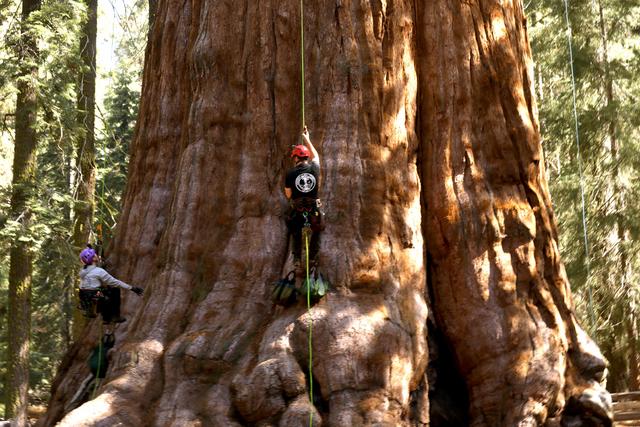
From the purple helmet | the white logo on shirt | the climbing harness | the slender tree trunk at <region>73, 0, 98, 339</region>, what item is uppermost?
the slender tree trunk at <region>73, 0, 98, 339</region>

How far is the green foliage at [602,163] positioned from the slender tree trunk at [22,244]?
12.2 m

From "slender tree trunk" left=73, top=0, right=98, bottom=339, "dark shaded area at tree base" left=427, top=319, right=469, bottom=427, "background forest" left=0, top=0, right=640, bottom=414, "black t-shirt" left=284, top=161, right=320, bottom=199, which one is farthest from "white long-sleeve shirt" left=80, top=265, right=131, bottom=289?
"slender tree trunk" left=73, top=0, right=98, bottom=339

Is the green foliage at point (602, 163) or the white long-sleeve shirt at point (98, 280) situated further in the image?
the green foliage at point (602, 163)

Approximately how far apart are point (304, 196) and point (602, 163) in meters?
15.5

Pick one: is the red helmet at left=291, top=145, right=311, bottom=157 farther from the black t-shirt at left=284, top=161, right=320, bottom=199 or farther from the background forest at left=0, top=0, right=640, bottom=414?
the background forest at left=0, top=0, right=640, bottom=414

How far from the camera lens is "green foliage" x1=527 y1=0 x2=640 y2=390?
21.8 metres

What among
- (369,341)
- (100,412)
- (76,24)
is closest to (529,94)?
(369,341)

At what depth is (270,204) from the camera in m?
9.84

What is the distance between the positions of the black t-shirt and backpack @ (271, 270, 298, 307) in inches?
33.3

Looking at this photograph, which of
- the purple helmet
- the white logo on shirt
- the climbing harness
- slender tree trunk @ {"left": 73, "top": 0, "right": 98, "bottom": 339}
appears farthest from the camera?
slender tree trunk @ {"left": 73, "top": 0, "right": 98, "bottom": 339}

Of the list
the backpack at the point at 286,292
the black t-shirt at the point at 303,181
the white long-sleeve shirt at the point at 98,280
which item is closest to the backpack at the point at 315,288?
the backpack at the point at 286,292

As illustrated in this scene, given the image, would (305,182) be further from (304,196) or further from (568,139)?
(568,139)

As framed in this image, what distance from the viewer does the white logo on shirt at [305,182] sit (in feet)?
29.2

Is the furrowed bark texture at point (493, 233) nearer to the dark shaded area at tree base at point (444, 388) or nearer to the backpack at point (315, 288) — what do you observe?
the dark shaded area at tree base at point (444, 388)
